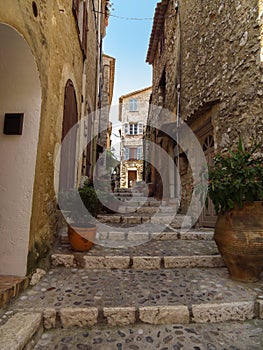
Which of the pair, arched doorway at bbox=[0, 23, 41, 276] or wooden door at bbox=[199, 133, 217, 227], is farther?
wooden door at bbox=[199, 133, 217, 227]

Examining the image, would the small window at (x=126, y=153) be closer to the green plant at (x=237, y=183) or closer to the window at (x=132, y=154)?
the window at (x=132, y=154)

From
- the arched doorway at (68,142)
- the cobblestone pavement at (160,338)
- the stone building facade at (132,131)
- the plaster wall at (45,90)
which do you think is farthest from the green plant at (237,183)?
the stone building facade at (132,131)

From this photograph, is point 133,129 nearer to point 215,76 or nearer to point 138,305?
point 215,76

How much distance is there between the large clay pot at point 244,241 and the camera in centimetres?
201

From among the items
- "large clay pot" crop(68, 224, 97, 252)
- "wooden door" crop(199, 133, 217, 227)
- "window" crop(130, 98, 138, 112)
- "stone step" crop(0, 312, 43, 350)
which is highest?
"window" crop(130, 98, 138, 112)

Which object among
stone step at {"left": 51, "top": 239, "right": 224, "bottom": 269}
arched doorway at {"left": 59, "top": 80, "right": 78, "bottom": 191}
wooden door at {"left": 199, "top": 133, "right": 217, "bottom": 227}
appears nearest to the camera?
stone step at {"left": 51, "top": 239, "right": 224, "bottom": 269}

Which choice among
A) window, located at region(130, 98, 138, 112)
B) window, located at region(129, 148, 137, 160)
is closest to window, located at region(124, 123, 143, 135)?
window, located at region(130, 98, 138, 112)

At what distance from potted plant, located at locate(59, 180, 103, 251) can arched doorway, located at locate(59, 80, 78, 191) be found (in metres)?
0.35

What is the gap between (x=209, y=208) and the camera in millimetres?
4285

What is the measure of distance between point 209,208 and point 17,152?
148 inches

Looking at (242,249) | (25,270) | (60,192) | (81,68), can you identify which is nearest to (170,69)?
(81,68)

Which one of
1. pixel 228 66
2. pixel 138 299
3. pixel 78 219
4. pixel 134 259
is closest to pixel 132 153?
pixel 228 66

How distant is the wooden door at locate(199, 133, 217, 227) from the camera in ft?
13.6

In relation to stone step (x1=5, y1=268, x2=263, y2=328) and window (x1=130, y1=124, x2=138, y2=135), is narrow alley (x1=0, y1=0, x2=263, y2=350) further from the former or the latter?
window (x1=130, y1=124, x2=138, y2=135)
